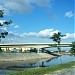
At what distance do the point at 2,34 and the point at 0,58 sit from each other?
194ft

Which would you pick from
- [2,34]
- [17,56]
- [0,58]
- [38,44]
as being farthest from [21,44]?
[2,34]

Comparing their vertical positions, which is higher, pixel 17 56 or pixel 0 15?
pixel 0 15

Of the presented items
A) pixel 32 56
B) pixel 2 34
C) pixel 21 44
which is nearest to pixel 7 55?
pixel 32 56

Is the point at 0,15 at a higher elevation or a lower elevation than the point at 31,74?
higher

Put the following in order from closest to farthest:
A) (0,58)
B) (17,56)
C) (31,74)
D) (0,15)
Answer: (31,74), (0,15), (0,58), (17,56)

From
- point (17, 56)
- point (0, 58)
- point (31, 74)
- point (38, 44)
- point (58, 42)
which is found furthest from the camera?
point (58, 42)

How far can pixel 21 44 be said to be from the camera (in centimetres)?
15675

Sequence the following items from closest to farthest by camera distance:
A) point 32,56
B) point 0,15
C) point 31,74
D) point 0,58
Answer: point 31,74
point 0,15
point 0,58
point 32,56

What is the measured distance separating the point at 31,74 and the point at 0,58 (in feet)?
226

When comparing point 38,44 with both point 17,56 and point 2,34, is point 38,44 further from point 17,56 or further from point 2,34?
point 2,34

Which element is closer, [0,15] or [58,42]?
[0,15]

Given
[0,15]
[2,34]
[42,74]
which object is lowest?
[42,74]

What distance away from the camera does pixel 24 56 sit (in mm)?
118438

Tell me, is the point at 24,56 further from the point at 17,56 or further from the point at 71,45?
the point at 71,45
